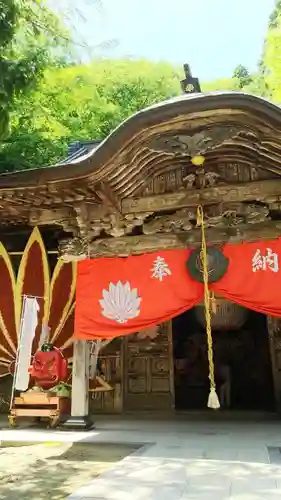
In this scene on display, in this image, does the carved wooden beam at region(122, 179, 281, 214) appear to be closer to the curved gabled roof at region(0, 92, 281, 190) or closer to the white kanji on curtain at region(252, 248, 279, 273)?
the curved gabled roof at region(0, 92, 281, 190)

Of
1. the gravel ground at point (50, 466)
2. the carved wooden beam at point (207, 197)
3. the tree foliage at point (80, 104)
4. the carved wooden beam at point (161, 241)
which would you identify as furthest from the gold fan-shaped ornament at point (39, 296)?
the tree foliage at point (80, 104)

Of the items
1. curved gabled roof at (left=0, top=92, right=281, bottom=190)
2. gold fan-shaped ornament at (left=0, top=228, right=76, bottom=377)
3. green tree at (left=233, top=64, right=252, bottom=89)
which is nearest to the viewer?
curved gabled roof at (left=0, top=92, right=281, bottom=190)

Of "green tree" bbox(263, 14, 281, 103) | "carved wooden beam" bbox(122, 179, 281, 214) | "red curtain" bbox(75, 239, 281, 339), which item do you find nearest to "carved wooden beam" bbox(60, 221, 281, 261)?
"red curtain" bbox(75, 239, 281, 339)

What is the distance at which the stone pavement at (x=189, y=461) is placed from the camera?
354cm

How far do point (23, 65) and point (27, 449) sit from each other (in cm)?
464

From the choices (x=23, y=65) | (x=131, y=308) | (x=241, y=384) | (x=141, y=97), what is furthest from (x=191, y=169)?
(x=141, y=97)

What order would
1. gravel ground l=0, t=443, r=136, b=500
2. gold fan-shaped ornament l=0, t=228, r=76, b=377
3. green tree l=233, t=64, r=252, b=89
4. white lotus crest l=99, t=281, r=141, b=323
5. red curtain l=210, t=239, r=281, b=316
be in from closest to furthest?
gravel ground l=0, t=443, r=136, b=500 → red curtain l=210, t=239, r=281, b=316 → white lotus crest l=99, t=281, r=141, b=323 → gold fan-shaped ornament l=0, t=228, r=76, b=377 → green tree l=233, t=64, r=252, b=89

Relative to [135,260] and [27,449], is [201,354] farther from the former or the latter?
[27,449]

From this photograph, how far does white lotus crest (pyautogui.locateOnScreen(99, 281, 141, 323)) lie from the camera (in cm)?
652

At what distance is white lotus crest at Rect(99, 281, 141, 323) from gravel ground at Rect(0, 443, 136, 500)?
1797 mm

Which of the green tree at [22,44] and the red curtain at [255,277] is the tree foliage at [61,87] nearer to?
the green tree at [22,44]

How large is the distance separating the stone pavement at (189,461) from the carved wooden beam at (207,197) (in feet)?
10.7

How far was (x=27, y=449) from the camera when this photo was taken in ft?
17.9

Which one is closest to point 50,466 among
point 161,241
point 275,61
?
point 161,241
